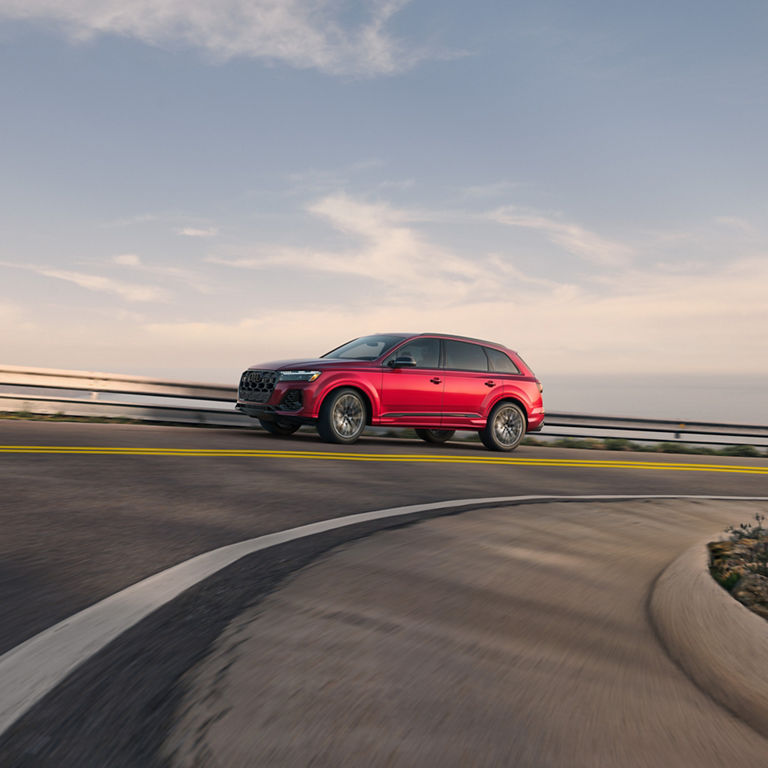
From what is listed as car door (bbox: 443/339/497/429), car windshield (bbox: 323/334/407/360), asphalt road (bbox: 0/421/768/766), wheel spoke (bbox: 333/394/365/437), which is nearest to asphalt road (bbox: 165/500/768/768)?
asphalt road (bbox: 0/421/768/766)

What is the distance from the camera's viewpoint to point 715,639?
3512 millimetres

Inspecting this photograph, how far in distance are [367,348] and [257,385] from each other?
6.49 feet

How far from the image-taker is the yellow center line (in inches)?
377

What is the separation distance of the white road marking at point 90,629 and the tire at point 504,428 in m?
9.39

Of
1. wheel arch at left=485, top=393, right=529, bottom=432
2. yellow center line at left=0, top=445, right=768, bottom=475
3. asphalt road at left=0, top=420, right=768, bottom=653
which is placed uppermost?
wheel arch at left=485, top=393, right=529, bottom=432

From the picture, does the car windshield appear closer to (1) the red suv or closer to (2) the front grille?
(1) the red suv

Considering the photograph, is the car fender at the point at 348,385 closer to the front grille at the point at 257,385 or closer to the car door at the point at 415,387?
the car door at the point at 415,387

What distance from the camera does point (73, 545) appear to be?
193 inches

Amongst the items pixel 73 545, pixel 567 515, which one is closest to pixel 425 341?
pixel 567 515

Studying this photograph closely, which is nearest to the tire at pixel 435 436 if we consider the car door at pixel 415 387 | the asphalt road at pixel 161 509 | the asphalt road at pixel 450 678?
the asphalt road at pixel 161 509

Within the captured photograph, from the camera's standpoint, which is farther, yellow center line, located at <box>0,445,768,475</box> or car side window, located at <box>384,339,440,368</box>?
car side window, located at <box>384,339,440,368</box>

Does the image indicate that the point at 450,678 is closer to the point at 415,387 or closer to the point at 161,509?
the point at 161,509

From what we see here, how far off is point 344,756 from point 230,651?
93cm

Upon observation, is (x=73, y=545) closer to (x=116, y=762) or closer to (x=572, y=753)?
(x=116, y=762)
